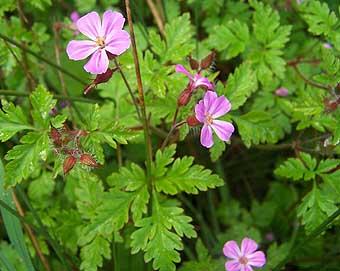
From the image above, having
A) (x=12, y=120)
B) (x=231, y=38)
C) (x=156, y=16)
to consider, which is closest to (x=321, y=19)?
(x=231, y=38)

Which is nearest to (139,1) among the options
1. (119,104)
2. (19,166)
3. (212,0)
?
(212,0)

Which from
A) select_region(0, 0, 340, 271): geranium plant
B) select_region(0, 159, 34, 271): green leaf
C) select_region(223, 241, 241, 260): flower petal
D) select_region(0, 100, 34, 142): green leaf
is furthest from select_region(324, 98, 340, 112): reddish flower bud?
select_region(0, 159, 34, 271): green leaf

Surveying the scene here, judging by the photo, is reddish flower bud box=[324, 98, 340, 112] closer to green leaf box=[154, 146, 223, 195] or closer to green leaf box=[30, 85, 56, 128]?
green leaf box=[154, 146, 223, 195]

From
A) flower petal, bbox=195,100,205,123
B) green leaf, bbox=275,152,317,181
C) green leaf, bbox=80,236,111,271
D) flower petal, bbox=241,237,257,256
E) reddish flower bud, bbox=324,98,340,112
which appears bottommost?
flower petal, bbox=241,237,257,256

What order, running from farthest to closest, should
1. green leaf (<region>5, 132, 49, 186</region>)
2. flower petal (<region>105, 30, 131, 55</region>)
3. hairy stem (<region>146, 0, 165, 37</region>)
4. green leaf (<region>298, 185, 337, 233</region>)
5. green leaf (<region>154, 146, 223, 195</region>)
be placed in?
hairy stem (<region>146, 0, 165, 37</region>) < green leaf (<region>298, 185, 337, 233</region>) < green leaf (<region>154, 146, 223, 195</region>) < green leaf (<region>5, 132, 49, 186</region>) < flower petal (<region>105, 30, 131, 55</region>)

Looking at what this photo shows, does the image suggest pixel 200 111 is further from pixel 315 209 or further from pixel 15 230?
pixel 15 230

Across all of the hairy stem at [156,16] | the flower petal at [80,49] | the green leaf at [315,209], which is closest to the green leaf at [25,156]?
the flower petal at [80,49]

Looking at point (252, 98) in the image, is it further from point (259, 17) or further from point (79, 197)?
point (79, 197)

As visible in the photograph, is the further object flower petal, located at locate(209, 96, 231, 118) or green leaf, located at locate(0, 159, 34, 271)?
A: green leaf, located at locate(0, 159, 34, 271)
